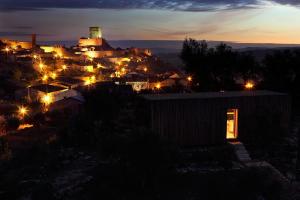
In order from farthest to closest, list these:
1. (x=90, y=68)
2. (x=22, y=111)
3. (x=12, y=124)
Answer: (x=90, y=68) < (x=22, y=111) < (x=12, y=124)

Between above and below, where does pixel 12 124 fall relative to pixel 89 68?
below

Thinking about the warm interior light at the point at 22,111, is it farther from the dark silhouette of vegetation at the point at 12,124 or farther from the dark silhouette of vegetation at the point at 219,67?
the dark silhouette of vegetation at the point at 219,67

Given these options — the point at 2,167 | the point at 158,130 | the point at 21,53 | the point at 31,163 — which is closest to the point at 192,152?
the point at 158,130

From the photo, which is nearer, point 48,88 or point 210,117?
point 210,117

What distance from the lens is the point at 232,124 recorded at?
65.6 feet

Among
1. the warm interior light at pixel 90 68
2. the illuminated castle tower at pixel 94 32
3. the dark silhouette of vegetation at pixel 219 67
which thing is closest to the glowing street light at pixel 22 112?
the dark silhouette of vegetation at pixel 219 67

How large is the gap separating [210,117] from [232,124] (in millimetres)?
2702

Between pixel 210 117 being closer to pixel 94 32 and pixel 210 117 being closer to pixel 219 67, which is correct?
pixel 219 67

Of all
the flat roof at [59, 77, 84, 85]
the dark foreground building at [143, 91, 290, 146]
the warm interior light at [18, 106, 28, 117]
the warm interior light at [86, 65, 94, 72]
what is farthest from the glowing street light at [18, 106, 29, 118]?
the warm interior light at [86, 65, 94, 72]

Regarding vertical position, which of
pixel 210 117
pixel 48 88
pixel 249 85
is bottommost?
pixel 48 88

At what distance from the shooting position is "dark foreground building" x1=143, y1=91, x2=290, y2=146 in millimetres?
17422

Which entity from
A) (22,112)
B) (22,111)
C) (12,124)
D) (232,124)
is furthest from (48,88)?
(232,124)

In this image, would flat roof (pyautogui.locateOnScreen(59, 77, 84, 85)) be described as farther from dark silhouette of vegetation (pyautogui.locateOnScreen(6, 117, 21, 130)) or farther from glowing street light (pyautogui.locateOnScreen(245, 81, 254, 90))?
glowing street light (pyautogui.locateOnScreen(245, 81, 254, 90))

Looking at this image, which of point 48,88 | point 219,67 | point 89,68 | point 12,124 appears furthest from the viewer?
point 89,68
